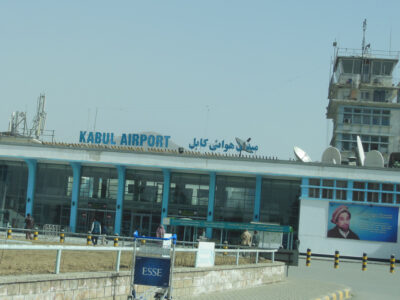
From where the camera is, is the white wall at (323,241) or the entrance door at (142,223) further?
the entrance door at (142,223)

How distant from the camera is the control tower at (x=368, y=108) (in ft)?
244

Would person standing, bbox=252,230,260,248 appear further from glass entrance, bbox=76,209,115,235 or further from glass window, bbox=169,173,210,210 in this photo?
glass entrance, bbox=76,209,115,235

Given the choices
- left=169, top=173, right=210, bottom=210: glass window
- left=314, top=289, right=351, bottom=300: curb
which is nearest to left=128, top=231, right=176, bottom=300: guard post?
left=314, top=289, right=351, bottom=300: curb

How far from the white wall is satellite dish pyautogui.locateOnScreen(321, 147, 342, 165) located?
5.88 metres

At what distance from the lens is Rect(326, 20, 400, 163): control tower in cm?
7450

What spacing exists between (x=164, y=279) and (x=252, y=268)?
8.69 metres

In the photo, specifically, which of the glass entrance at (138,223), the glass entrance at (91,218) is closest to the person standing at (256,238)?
the glass entrance at (138,223)

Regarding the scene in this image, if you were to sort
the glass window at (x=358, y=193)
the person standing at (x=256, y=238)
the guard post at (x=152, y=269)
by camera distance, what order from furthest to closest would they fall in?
the glass window at (x=358, y=193) → the person standing at (x=256, y=238) → the guard post at (x=152, y=269)

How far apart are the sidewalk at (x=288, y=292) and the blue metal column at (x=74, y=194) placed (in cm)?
3121

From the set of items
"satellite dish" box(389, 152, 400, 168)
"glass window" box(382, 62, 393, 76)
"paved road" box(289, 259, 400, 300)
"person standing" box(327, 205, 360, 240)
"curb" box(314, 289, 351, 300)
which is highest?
"glass window" box(382, 62, 393, 76)

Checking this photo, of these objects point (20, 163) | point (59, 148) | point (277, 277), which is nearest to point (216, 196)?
point (59, 148)

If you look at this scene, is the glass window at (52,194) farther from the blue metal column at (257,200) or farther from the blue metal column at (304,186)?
the blue metal column at (304,186)

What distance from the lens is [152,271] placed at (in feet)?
40.4

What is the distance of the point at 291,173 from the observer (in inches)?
1950
